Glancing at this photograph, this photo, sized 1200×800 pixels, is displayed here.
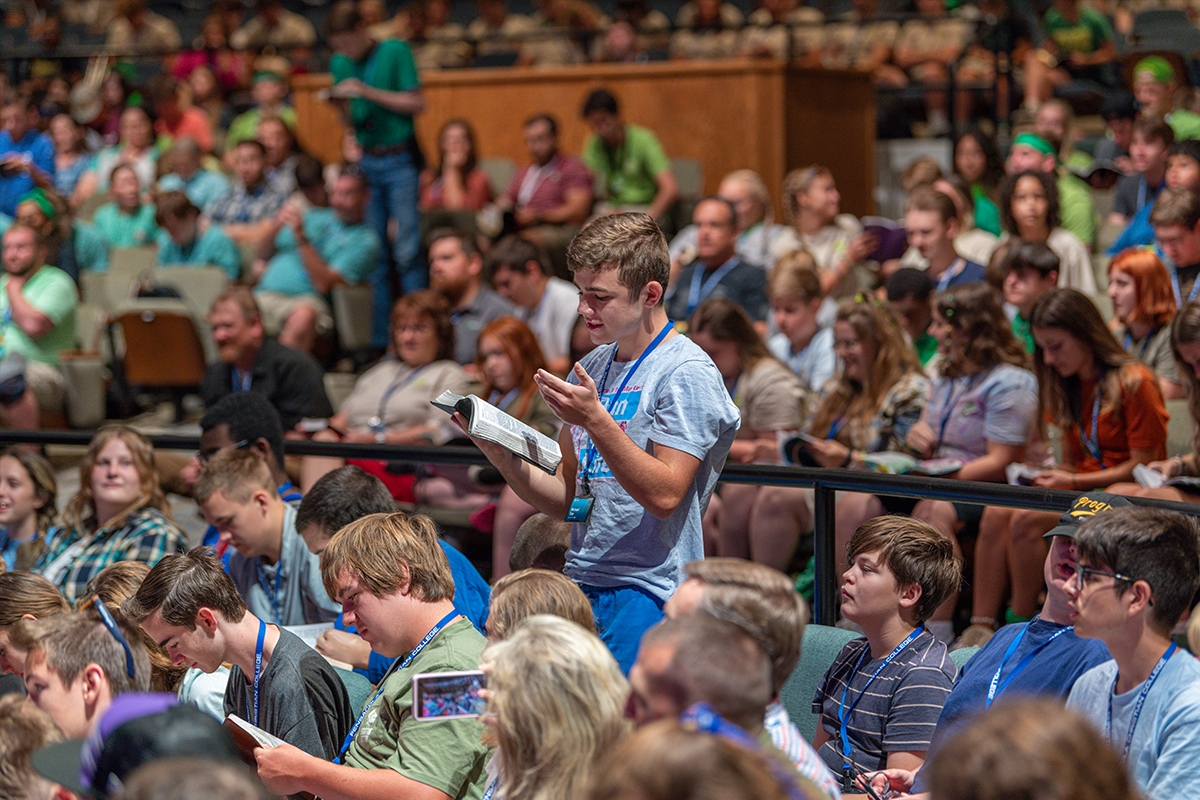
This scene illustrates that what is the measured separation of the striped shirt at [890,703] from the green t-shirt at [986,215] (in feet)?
14.2

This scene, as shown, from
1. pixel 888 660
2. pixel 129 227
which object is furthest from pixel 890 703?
pixel 129 227

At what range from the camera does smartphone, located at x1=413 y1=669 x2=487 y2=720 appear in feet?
7.11

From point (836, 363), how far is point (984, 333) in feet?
3.55

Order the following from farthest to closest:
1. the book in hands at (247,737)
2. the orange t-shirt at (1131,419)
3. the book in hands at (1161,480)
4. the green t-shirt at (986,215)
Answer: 1. the green t-shirt at (986,215)
2. the orange t-shirt at (1131,419)
3. the book in hands at (1161,480)
4. the book in hands at (247,737)

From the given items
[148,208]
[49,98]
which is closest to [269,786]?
[148,208]

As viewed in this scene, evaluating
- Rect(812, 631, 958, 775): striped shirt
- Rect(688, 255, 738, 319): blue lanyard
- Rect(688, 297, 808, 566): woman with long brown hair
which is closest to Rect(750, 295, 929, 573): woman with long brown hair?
Rect(688, 297, 808, 566): woman with long brown hair

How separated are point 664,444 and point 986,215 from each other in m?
4.70

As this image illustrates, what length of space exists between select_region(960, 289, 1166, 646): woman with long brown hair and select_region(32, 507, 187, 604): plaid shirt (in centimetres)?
236

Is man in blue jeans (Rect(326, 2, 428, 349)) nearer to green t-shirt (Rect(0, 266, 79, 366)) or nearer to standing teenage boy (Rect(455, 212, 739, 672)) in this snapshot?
green t-shirt (Rect(0, 266, 79, 366))

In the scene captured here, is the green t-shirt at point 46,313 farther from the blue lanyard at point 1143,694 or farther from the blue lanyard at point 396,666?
the blue lanyard at point 1143,694

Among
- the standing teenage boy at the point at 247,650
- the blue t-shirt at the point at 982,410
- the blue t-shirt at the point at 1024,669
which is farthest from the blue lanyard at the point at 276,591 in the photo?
the blue t-shirt at the point at 982,410

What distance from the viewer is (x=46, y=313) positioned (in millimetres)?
6445

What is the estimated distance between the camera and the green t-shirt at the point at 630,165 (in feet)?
25.9

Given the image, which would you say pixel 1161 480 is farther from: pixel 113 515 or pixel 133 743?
pixel 113 515
